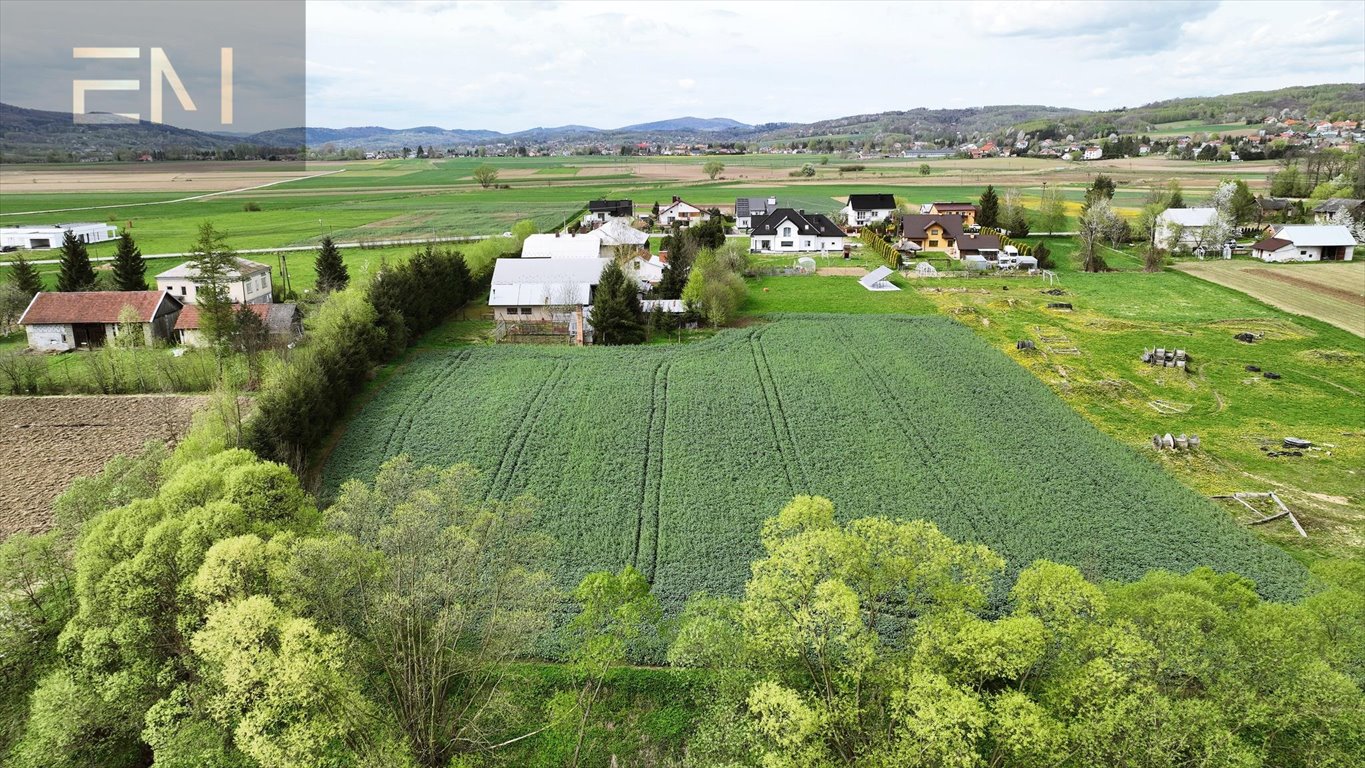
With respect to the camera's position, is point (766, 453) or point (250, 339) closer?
point (766, 453)

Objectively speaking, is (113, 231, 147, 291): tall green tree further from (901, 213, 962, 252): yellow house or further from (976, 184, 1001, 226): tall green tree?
(976, 184, 1001, 226): tall green tree

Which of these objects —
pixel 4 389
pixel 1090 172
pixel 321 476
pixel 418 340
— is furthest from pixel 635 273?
pixel 1090 172

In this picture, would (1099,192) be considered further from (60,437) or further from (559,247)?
(60,437)

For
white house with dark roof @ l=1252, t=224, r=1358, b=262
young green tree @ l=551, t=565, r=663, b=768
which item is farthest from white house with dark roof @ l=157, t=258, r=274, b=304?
white house with dark roof @ l=1252, t=224, r=1358, b=262

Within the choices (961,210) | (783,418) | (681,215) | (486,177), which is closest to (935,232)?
(961,210)

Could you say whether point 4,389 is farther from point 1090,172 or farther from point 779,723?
point 1090,172
